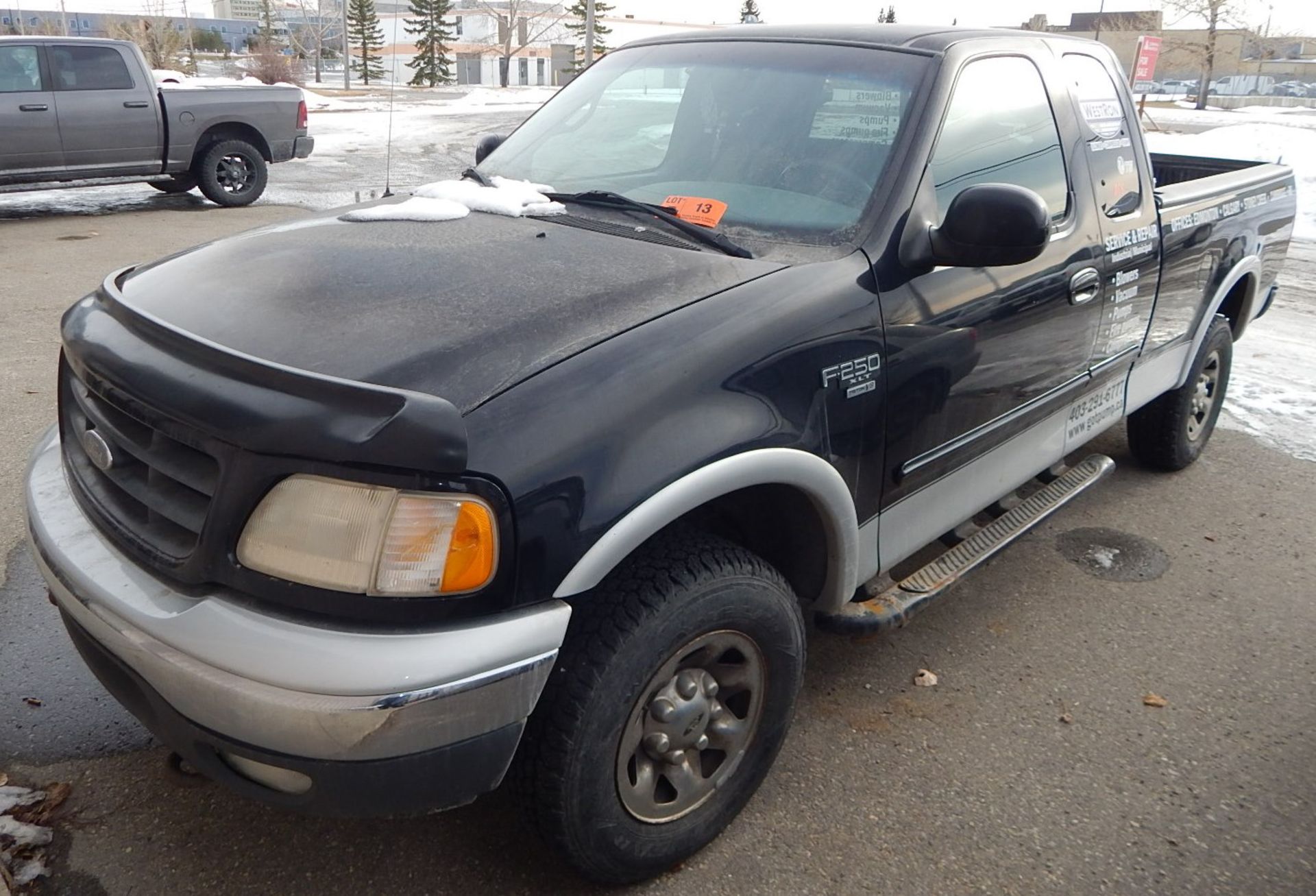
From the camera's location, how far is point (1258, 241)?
4.70m

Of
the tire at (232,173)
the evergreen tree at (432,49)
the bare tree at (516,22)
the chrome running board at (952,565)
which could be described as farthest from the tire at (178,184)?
the evergreen tree at (432,49)

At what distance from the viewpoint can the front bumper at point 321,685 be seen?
1695 mm

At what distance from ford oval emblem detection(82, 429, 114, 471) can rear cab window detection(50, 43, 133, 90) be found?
10444mm

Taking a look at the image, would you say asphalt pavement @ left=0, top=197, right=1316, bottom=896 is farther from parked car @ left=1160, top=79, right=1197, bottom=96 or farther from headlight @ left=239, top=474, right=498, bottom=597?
parked car @ left=1160, top=79, right=1197, bottom=96

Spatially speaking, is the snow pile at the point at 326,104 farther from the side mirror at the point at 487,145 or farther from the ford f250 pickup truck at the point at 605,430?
the ford f250 pickup truck at the point at 605,430

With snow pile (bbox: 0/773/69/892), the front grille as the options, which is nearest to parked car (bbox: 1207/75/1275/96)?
the front grille

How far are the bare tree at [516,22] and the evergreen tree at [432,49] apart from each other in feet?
9.45

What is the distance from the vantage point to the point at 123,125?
10906mm

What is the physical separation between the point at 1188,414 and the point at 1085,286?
1809 millimetres

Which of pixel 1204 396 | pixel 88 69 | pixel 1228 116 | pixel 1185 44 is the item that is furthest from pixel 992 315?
pixel 1185 44

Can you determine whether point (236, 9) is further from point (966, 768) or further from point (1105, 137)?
point (966, 768)

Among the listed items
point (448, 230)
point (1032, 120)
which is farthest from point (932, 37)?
point (448, 230)

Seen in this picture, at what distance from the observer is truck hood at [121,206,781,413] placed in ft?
6.37

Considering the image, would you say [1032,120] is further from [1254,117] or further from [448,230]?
[1254,117]
